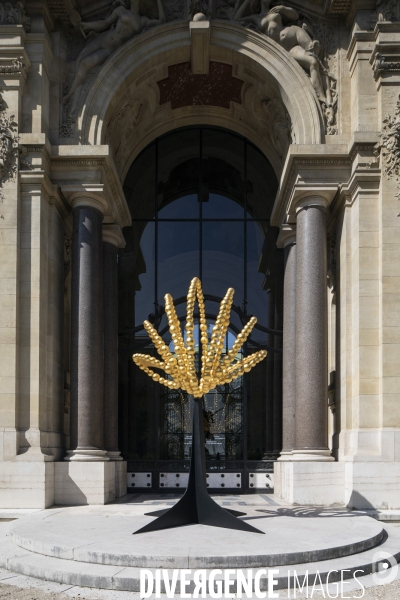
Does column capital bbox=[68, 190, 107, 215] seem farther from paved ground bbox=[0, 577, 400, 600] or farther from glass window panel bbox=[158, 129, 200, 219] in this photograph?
paved ground bbox=[0, 577, 400, 600]

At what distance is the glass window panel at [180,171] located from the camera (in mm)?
25703

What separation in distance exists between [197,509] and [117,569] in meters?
3.17

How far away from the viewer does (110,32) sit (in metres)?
21.6

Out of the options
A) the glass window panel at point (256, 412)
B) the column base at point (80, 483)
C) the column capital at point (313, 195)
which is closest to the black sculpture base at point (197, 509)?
the column base at point (80, 483)

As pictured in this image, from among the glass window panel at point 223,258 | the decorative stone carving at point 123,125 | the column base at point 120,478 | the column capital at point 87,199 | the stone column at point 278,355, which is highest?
the decorative stone carving at point 123,125

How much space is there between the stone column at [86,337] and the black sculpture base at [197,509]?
239 inches

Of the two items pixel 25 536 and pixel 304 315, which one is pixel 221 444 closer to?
pixel 304 315

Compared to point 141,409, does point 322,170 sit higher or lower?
higher

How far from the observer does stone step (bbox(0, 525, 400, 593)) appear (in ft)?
35.3

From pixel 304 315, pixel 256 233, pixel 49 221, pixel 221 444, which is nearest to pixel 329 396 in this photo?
pixel 304 315

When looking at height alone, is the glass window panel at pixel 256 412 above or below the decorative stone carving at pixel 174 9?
below

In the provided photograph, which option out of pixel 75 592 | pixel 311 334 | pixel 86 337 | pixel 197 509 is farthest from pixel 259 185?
pixel 75 592

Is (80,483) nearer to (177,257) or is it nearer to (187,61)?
(177,257)

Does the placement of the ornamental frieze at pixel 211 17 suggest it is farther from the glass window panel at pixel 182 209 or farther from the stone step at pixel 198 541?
the stone step at pixel 198 541
